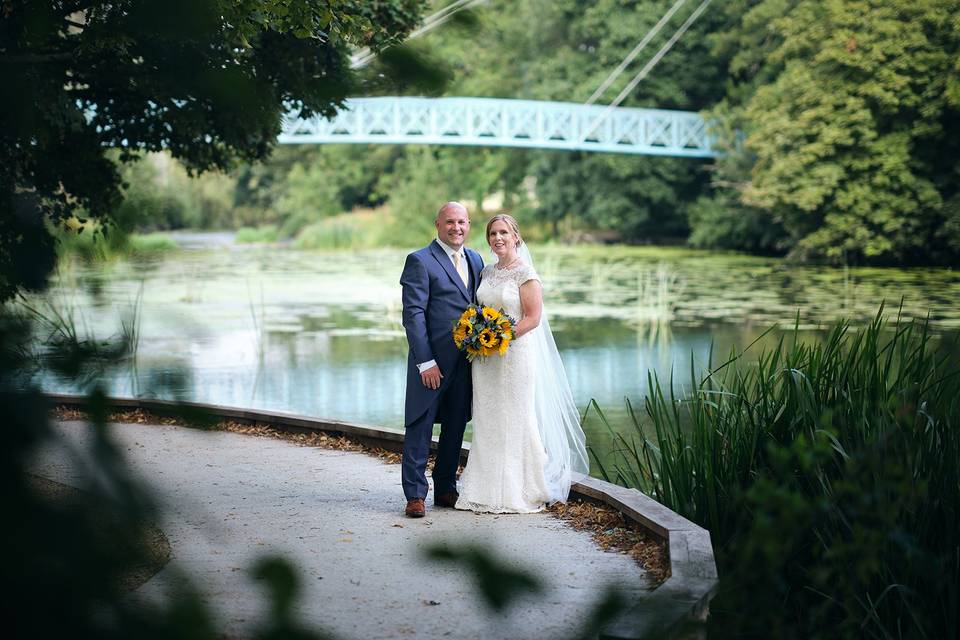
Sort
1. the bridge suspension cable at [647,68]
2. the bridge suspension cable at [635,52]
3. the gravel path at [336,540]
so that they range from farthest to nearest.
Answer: the bridge suspension cable at [635,52] < the bridge suspension cable at [647,68] < the gravel path at [336,540]

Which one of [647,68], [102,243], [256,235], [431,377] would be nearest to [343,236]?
[256,235]

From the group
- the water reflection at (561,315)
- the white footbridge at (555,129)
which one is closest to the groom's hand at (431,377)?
the water reflection at (561,315)

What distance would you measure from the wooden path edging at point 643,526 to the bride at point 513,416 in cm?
22

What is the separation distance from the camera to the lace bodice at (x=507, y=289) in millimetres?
5598

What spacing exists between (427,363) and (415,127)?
37738 mm

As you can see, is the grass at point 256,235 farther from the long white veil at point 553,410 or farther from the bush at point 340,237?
the long white veil at point 553,410

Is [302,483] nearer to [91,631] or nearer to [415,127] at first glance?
[91,631]

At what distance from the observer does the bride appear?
17.9 feet

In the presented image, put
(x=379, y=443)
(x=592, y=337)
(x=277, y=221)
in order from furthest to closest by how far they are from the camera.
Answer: (x=277, y=221), (x=592, y=337), (x=379, y=443)

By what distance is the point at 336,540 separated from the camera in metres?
4.76

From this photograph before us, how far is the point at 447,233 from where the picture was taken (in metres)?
5.43

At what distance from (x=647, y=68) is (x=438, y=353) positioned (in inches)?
1354

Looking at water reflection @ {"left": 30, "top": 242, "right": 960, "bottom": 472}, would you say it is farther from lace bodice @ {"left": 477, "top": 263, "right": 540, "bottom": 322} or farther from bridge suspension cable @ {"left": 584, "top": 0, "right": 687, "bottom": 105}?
bridge suspension cable @ {"left": 584, "top": 0, "right": 687, "bottom": 105}

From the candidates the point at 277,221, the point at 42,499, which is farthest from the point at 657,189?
the point at 42,499
